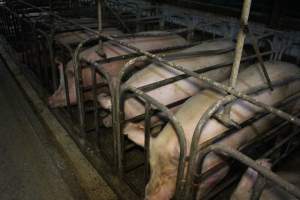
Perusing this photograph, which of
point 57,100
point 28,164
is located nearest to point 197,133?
point 28,164

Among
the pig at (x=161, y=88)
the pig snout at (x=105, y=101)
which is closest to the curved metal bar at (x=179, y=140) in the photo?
the pig at (x=161, y=88)

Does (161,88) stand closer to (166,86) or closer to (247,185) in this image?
(166,86)

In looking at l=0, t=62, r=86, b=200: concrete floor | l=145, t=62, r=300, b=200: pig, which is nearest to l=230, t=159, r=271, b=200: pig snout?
l=145, t=62, r=300, b=200: pig

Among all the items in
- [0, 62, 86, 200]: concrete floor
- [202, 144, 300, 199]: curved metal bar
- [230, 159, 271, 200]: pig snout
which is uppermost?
[202, 144, 300, 199]: curved metal bar

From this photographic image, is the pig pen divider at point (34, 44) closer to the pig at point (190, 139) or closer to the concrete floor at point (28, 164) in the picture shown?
the concrete floor at point (28, 164)

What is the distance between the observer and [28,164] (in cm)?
283

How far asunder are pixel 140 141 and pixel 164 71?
2.38ft

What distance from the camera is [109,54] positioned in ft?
10.0

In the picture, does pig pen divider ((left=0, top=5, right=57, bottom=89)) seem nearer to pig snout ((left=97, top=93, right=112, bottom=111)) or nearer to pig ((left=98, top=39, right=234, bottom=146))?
pig snout ((left=97, top=93, right=112, bottom=111))

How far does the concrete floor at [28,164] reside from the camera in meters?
2.50

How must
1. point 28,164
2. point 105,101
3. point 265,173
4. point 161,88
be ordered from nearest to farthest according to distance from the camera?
1. point 265,173
2. point 161,88
3. point 105,101
4. point 28,164

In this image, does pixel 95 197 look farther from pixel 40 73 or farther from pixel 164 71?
pixel 40 73

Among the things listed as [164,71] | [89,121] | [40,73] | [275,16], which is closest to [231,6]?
[275,16]

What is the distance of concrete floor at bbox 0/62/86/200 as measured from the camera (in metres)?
2.50
